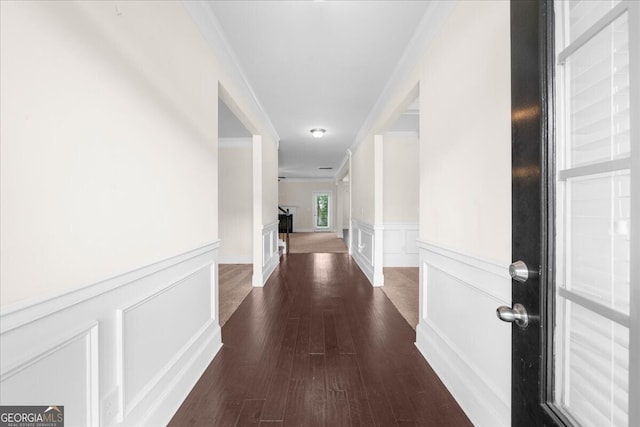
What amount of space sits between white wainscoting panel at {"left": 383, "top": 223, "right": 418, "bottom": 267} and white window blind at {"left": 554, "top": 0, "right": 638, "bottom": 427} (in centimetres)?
461

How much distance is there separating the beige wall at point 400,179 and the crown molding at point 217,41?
283 centimetres

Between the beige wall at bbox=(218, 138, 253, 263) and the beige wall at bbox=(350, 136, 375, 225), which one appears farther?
the beige wall at bbox=(218, 138, 253, 263)

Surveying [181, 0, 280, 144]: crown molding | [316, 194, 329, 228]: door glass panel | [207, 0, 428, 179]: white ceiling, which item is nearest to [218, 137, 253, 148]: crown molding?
[207, 0, 428, 179]: white ceiling

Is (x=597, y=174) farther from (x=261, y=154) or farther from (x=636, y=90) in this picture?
(x=261, y=154)

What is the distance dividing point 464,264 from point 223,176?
17.1ft

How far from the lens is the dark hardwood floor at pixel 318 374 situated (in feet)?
4.99

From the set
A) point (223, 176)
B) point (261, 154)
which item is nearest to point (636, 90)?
point (261, 154)

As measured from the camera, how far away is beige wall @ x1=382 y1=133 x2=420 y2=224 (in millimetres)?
5207

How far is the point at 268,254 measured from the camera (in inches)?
187

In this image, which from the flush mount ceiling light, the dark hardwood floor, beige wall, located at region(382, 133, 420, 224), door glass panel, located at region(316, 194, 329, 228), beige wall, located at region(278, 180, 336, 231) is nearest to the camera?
the dark hardwood floor

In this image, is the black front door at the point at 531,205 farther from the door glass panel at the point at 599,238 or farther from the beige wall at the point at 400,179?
the beige wall at the point at 400,179

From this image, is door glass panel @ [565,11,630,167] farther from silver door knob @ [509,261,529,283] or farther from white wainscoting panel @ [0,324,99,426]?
white wainscoting panel @ [0,324,99,426]

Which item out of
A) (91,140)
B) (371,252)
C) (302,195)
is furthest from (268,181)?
(302,195)

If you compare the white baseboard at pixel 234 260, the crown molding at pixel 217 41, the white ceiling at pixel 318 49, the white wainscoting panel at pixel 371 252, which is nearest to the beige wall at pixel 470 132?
the white ceiling at pixel 318 49
